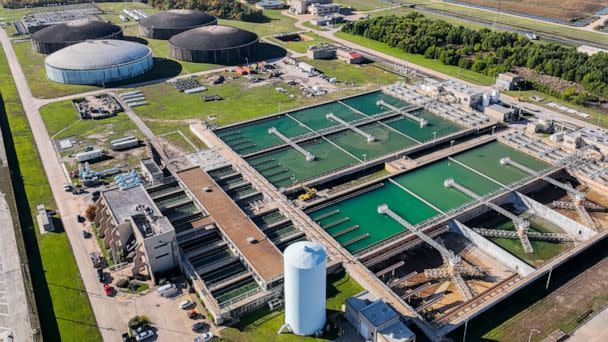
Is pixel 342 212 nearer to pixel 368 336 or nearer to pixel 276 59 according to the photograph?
pixel 368 336

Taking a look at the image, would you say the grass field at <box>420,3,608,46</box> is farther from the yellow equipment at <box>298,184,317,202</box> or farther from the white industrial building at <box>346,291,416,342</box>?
the white industrial building at <box>346,291,416,342</box>

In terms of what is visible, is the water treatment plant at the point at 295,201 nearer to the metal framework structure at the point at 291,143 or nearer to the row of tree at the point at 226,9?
the metal framework structure at the point at 291,143

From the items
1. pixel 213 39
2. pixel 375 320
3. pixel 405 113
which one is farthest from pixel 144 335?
pixel 213 39

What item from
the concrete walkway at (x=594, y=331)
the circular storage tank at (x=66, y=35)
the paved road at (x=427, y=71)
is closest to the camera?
the concrete walkway at (x=594, y=331)

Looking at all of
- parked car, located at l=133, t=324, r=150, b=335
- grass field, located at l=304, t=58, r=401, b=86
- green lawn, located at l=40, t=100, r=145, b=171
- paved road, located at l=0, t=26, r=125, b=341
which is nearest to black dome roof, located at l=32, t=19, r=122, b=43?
paved road, located at l=0, t=26, r=125, b=341

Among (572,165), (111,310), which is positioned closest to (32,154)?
(111,310)

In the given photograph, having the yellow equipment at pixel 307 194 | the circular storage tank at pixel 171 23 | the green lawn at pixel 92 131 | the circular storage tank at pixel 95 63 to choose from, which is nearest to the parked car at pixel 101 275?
the green lawn at pixel 92 131

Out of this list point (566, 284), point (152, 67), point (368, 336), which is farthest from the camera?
point (152, 67)
